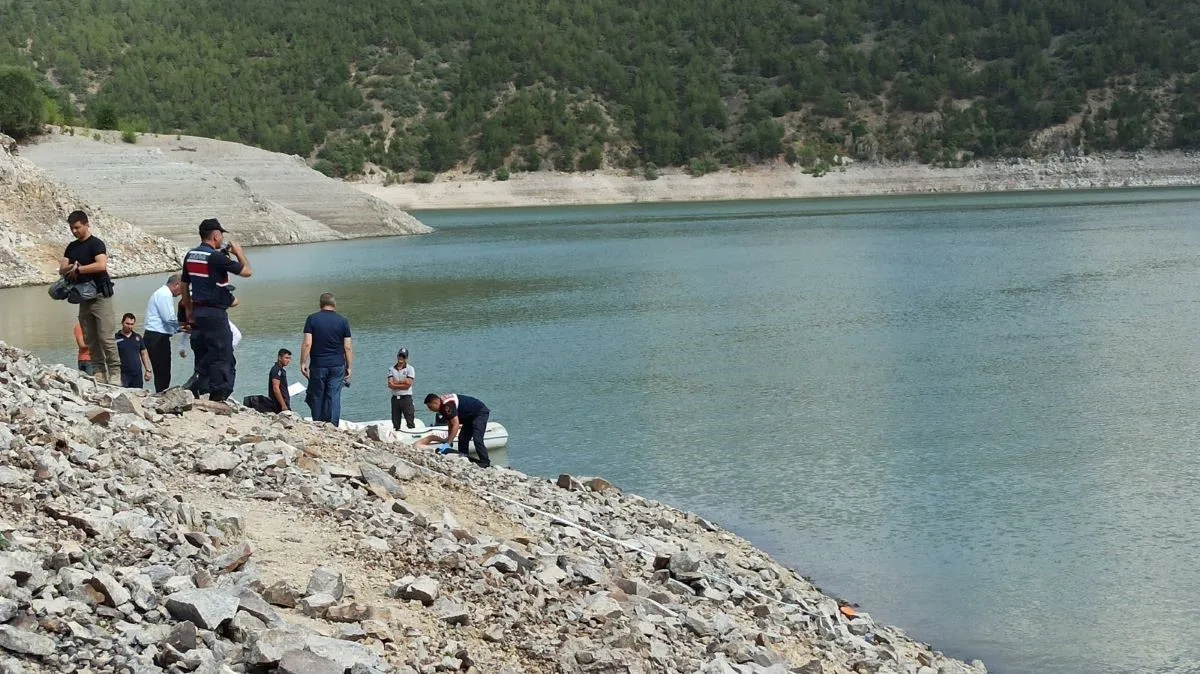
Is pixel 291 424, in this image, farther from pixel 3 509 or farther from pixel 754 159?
pixel 754 159

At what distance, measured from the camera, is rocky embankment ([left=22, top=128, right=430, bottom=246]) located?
206 ft

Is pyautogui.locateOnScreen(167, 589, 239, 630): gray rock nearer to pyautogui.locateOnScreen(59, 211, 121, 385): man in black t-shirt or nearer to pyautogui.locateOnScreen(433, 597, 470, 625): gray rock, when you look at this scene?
pyautogui.locateOnScreen(433, 597, 470, 625): gray rock

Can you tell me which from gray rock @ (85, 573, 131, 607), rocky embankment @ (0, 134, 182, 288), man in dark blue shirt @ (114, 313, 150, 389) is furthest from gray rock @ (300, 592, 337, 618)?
rocky embankment @ (0, 134, 182, 288)

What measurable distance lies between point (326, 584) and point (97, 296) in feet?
21.6

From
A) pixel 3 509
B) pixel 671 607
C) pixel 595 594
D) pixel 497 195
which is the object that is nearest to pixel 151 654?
pixel 3 509

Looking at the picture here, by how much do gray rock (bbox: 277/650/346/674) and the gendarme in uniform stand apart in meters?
5.89

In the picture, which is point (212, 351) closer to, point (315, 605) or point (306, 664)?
point (315, 605)

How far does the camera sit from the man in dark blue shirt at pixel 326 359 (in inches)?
563

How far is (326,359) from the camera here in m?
14.4

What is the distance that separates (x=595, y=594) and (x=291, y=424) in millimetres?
4291

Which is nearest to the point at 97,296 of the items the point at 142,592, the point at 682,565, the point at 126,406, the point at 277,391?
the point at 277,391

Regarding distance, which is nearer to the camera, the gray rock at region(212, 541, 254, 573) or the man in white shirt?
the gray rock at region(212, 541, 254, 573)

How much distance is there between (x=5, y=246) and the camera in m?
44.5

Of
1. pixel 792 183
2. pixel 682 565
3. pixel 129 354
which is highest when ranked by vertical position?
pixel 129 354
